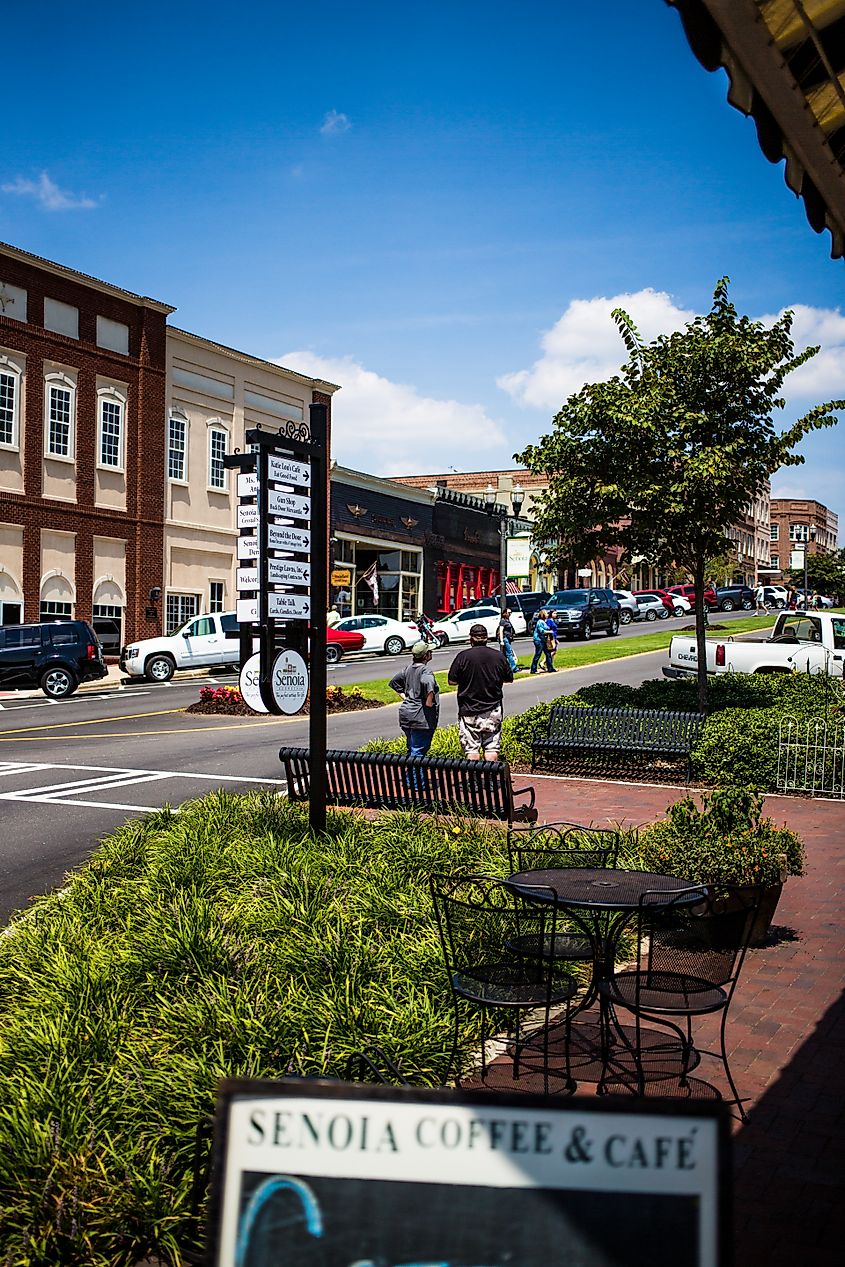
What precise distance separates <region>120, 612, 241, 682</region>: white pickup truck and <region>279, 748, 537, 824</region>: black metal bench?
69.1 feet

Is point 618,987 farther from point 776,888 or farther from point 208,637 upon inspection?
point 208,637

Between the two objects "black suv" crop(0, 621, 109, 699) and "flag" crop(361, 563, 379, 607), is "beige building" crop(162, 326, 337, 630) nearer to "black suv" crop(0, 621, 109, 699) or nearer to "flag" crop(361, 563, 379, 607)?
"black suv" crop(0, 621, 109, 699)

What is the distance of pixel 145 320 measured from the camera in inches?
1478

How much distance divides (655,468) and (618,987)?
1304 cm

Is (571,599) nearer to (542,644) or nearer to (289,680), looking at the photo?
(542,644)

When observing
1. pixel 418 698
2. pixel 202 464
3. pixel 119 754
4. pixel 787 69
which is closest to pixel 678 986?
pixel 787 69

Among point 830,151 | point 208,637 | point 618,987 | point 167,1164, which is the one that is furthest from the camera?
point 208,637

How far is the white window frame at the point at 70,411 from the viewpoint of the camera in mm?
34094

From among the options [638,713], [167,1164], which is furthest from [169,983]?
[638,713]

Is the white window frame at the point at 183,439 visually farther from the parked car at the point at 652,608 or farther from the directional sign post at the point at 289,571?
the directional sign post at the point at 289,571

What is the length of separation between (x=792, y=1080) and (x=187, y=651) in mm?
28851

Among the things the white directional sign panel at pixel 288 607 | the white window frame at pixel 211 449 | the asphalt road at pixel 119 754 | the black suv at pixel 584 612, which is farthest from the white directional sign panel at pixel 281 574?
the black suv at pixel 584 612

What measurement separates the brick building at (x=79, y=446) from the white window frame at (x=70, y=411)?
0.04 meters

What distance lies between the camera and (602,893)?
5.50 m
